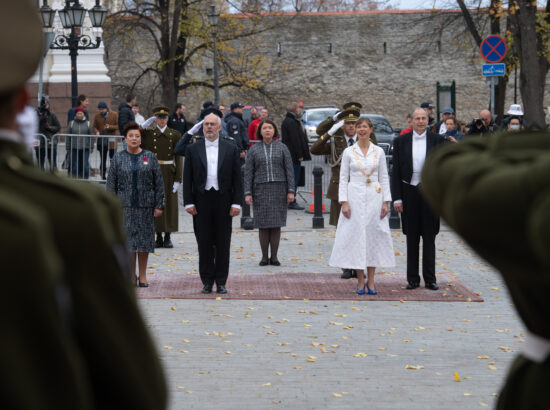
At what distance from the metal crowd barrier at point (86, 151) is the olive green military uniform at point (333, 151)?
22.1 ft

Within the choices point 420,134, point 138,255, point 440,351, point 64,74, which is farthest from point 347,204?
point 64,74

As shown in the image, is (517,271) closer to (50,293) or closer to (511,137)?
(511,137)

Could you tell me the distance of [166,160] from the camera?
48.9 feet

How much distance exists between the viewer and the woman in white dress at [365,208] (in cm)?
1118

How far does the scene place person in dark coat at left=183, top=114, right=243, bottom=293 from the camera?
36.6 feet

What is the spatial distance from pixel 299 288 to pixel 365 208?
3.73 feet

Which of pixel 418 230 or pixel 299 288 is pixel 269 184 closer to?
pixel 299 288

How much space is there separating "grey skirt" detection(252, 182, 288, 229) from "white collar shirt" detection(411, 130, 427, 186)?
8.50 feet

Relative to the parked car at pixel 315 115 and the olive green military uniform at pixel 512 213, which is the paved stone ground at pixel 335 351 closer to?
the olive green military uniform at pixel 512 213

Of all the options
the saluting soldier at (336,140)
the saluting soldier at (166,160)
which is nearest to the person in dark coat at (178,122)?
the saluting soldier at (166,160)

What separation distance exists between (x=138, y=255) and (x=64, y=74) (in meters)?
21.7

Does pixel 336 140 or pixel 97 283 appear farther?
pixel 336 140

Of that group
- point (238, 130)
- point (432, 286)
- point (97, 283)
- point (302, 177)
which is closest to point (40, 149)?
point (238, 130)

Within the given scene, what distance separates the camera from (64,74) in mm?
32062
